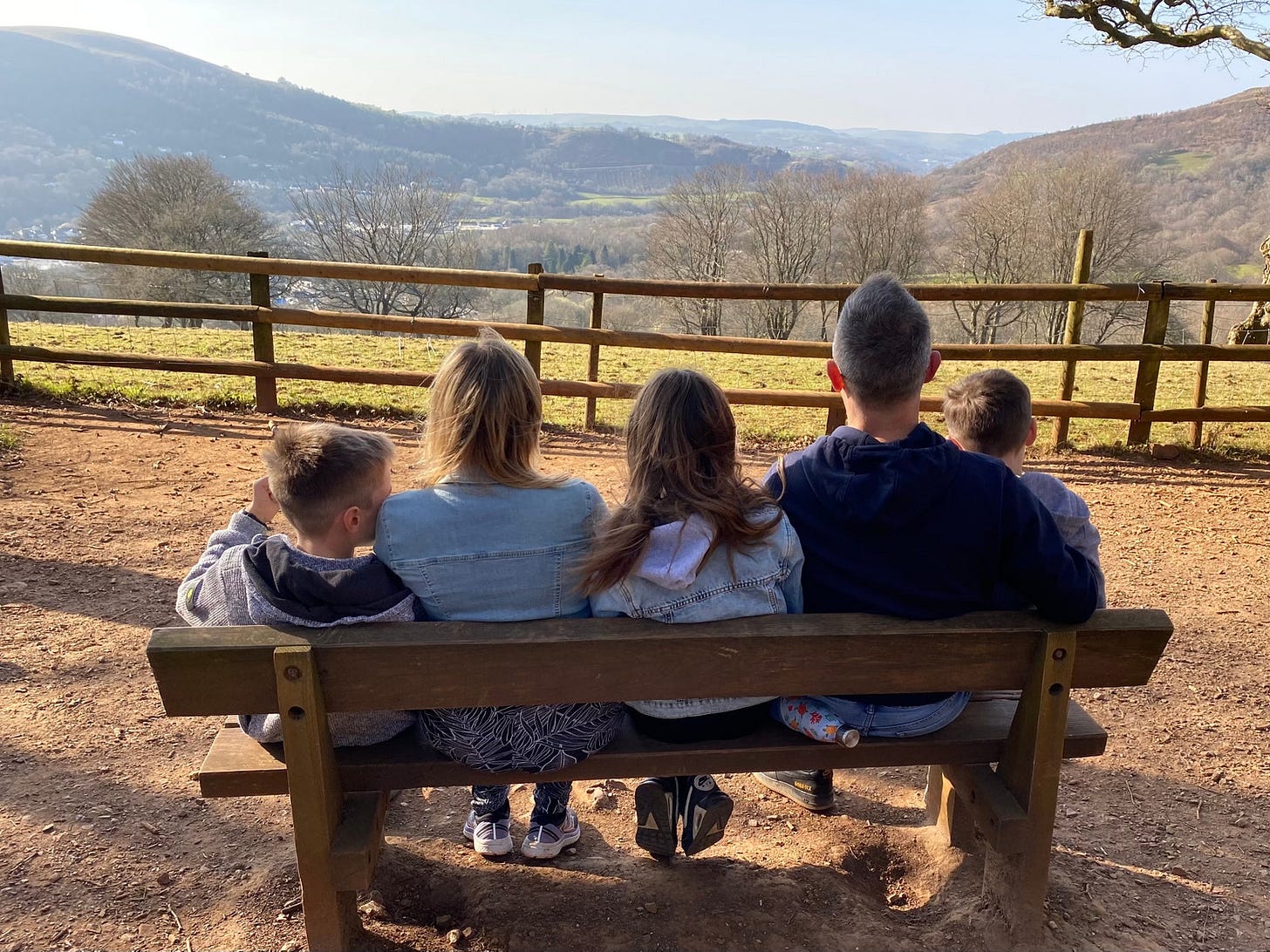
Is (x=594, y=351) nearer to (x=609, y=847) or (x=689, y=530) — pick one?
(x=609, y=847)

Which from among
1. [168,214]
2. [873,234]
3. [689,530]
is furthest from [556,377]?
[873,234]

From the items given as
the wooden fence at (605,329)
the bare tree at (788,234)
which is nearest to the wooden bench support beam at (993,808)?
the wooden fence at (605,329)

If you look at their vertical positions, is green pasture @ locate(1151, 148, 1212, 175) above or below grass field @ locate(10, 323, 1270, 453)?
above

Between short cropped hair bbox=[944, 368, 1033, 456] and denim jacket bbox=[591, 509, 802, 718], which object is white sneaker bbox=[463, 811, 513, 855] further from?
short cropped hair bbox=[944, 368, 1033, 456]

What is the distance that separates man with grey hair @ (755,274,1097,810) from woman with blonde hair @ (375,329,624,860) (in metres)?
0.51

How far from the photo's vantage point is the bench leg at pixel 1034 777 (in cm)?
199

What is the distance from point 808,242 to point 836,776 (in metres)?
43.8

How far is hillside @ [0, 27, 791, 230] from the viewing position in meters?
94.6

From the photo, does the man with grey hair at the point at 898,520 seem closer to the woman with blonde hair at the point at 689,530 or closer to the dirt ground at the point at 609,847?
the woman with blonde hair at the point at 689,530

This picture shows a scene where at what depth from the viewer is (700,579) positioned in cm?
195

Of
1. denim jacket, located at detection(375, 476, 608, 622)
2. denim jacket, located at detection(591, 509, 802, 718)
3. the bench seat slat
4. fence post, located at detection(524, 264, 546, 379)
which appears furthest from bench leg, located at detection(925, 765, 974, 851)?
fence post, located at detection(524, 264, 546, 379)

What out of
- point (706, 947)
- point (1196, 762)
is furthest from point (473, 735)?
point (1196, 762)

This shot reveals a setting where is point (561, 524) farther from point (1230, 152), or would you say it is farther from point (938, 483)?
point (1230, 152)

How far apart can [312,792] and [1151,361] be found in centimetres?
740
